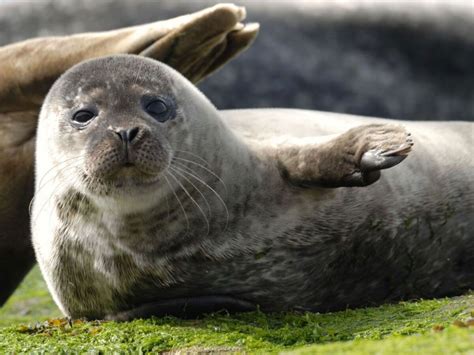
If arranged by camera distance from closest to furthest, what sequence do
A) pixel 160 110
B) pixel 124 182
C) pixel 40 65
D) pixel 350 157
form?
1. pixel 124 182
2. pixel 350 157
3. pixel 160 110
4. pixel 40 65

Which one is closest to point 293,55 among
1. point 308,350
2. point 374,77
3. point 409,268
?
point 374,77

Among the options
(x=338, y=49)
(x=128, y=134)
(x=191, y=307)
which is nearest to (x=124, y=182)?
(x=128, y=134)

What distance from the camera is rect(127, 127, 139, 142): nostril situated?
449 cm

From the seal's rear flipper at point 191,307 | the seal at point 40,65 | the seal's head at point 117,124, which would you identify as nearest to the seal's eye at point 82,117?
the seal's head at point 117,124

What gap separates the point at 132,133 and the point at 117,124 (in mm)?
110

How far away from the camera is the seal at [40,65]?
6484mm

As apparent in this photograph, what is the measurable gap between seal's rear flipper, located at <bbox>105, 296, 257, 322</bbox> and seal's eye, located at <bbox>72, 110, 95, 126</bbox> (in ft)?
3.15

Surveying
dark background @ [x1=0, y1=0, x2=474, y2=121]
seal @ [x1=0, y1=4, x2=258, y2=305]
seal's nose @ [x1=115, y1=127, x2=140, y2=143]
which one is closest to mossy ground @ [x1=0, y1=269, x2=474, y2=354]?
seal's nose @ [x1=115, y1=127, x2=140, y2=143]

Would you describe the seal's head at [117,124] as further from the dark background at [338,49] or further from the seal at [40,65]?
the dark background at [338,49]

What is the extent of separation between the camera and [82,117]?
4793 mm

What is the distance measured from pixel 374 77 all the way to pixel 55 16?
132 inches

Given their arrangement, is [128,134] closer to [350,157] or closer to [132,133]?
[132,133]

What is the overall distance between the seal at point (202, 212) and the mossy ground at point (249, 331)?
0.60 feet

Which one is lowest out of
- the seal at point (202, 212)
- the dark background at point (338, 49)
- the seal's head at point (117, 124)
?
the dark background at point (338, 49)
